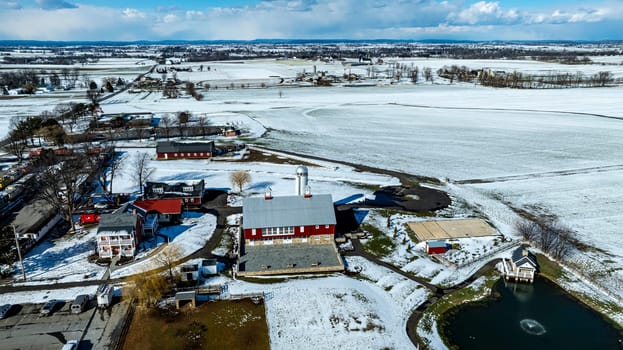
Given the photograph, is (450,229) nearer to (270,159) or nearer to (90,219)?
(270,159)

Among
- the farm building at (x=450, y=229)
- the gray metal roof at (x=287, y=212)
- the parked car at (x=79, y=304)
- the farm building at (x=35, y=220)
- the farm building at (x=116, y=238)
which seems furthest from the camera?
the farm building at (x=450, y=229)

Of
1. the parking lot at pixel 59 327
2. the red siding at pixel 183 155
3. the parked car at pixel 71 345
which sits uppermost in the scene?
the red siding at pixel 183 155

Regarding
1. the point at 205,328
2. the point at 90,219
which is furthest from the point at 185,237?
the point at 205,328

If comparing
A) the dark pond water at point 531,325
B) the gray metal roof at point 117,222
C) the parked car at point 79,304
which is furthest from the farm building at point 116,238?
the dark pond water at point 531,325

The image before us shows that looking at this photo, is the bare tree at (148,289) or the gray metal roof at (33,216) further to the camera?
the gray metal roof at (33,216)

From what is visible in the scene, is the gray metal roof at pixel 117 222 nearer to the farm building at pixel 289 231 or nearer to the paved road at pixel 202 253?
the paved road at pixel 202 253

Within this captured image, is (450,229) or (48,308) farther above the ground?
(450,229)

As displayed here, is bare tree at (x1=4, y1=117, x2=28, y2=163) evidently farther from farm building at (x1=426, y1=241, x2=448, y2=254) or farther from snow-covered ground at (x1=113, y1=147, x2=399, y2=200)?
farm building at (x1=426, y1=241, x2=448, y2=254)
